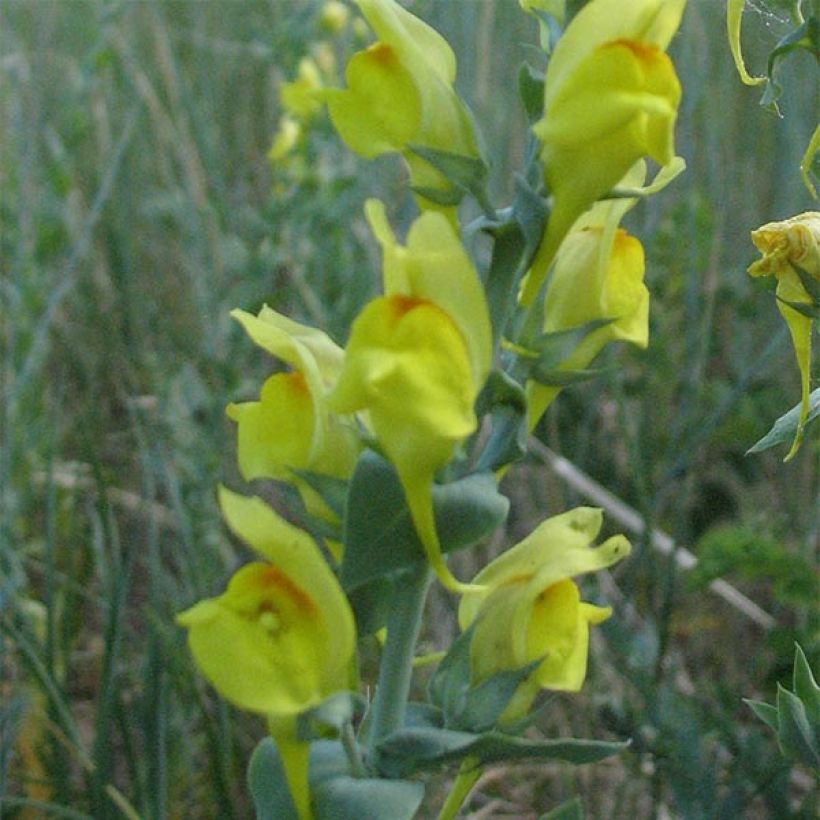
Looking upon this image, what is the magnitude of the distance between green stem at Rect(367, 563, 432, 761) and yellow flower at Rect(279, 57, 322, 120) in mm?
1181

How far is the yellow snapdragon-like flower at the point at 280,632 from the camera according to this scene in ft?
1.47

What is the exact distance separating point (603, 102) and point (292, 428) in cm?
18

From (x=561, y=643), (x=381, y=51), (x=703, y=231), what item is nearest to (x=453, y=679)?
(x=561, y=643)

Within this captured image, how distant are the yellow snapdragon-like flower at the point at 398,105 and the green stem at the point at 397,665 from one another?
0.16 meters

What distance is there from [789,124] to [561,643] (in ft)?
3.24

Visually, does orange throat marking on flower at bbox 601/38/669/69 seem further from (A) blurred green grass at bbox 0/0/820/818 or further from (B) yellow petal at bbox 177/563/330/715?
(A) blurred green grass at bbox 0/0/820/818

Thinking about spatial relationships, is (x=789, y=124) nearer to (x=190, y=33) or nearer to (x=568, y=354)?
(x=568, y=354)

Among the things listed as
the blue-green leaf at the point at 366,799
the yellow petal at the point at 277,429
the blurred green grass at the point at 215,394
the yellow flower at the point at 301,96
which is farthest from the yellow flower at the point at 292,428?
the yellow flower at the point at 301,96

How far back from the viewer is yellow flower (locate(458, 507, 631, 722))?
1.69 ft

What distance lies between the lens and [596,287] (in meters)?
0.52

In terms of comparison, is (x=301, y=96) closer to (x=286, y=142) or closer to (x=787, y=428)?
(x=286, y=142)

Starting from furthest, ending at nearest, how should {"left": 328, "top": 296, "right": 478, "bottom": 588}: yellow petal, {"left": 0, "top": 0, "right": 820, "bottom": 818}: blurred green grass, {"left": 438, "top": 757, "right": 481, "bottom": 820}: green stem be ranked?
{"left": 0, "top": 0, "right": 820, "bottom": 818}: blurred green grass
{"left": 438, "top": 757, "right": 481, "bottom": 820}: green stem
{"left": 328, "top": 296, "right": 478, "bottom": 588}: yellow petal

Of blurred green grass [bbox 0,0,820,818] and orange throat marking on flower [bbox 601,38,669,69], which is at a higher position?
orange throat marking on flower [bbox 601,38,669,69]

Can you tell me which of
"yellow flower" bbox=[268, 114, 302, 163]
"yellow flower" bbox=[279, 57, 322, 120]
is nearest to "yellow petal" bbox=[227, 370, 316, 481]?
"yellow flower" bbox=[279, 57, 322, 120]
